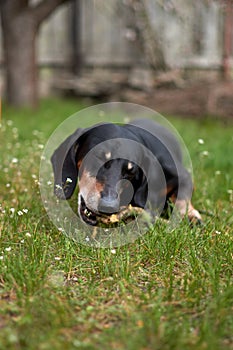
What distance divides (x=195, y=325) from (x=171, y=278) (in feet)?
1.05

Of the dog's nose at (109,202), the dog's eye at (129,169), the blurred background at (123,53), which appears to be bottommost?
the blurred background at (123,53)

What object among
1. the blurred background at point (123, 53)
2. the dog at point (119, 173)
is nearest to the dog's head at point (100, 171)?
the dog at point (119, 173)

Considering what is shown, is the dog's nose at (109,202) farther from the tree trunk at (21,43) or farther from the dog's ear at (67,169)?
the tree trunk at (21,43)

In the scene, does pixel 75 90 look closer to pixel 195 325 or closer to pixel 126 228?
pixel 126 228

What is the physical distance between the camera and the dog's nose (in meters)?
2.72

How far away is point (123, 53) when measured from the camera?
1123 cm

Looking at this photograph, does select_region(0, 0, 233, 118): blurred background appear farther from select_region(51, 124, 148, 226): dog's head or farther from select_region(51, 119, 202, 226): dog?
select_region(51, 124, 148, 226): dog's head

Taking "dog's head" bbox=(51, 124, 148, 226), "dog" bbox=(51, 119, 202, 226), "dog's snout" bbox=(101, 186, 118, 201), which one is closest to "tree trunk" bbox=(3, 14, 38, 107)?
"dog" bbox=(51, 119, 202, 226)

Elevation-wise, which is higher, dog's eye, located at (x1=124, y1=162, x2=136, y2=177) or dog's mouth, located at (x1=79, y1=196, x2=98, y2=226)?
dog's eye, located at (x1=124, y1=162, x2=136, y2=177)

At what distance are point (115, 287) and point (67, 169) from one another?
960 millimetres

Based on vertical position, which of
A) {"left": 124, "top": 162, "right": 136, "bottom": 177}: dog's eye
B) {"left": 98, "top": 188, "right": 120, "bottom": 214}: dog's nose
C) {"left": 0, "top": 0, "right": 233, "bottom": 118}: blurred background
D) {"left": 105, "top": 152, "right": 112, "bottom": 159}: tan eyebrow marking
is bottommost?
{"left": 0, "top": 0, "right": 233, "bottom": 118}: blurred background

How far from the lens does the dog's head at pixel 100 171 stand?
2822 mm

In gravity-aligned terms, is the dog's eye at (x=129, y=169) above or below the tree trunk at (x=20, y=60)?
above

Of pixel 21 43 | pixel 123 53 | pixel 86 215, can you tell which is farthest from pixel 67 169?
pixel 123 53
